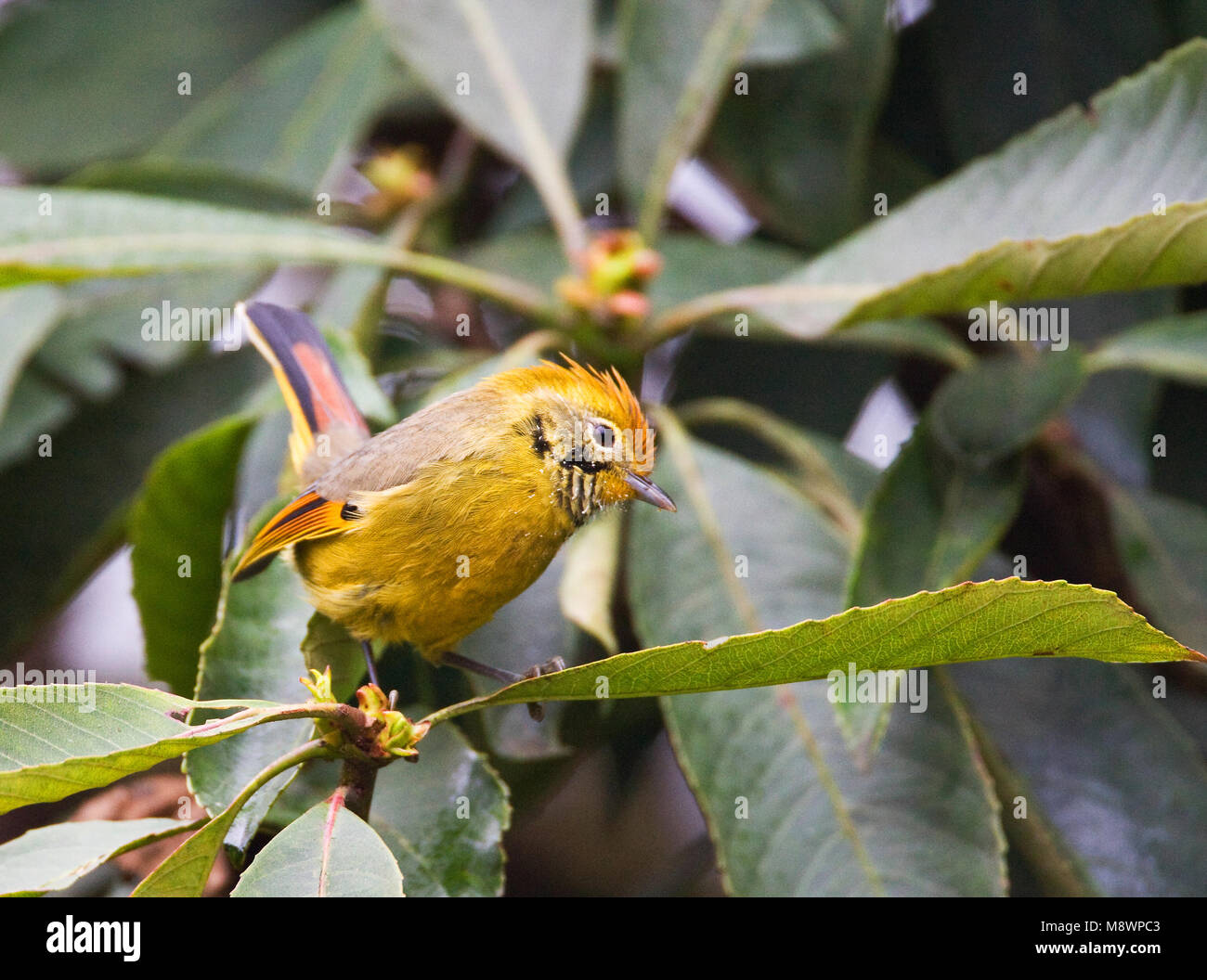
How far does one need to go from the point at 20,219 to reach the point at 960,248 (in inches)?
64.4

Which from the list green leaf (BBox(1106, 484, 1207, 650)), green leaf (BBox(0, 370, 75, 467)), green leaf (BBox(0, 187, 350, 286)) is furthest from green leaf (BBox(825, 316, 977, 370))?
green leaf (BBox(0, 370, 75, 467))

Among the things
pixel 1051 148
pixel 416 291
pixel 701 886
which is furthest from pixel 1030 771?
pixel 416 291

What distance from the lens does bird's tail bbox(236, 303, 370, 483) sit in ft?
6.05

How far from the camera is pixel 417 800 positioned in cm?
155

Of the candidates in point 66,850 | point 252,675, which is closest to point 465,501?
point 252,675

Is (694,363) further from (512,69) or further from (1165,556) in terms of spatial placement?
(1165,556)

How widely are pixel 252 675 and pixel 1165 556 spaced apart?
1728 millimetres

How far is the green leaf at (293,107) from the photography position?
8.80 feet

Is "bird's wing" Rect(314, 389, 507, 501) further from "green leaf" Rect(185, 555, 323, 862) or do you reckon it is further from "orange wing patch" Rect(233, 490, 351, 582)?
"green leaf" Rect(185, 555, 323, 862)

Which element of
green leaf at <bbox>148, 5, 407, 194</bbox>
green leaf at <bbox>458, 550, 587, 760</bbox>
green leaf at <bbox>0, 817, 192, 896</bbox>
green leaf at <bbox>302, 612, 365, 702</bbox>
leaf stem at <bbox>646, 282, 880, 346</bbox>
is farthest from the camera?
green leaf at <bbox>148, 5, 407, 194</bbox>

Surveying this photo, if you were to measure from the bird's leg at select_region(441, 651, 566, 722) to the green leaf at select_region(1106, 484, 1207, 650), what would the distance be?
1220mm

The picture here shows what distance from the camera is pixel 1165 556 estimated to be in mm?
2166

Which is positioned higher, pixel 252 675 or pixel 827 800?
pixel 252 675
